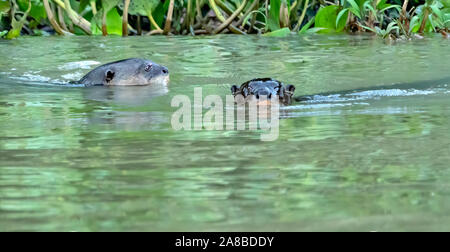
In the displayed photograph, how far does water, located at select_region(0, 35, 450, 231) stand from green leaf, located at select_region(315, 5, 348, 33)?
154 inches

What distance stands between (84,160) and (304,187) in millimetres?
925

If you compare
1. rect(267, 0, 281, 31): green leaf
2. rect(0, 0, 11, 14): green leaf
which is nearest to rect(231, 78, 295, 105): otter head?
rect(267, 0, 281, 31): green leaf

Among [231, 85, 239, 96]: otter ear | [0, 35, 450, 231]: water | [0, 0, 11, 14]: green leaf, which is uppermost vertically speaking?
→ [0, 35, 450, 231]: water

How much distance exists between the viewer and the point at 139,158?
10.9 ft

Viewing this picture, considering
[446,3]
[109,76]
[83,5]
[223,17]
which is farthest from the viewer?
[223,17]

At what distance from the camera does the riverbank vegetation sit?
10047 millimetres

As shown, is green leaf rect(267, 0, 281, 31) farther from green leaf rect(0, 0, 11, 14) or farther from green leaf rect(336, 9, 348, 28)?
green leaf rect(0, 0, 11, 14)

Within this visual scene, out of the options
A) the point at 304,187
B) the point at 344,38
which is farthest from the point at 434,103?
the point at 344,38

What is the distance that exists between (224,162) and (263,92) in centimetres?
206

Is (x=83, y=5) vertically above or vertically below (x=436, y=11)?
below

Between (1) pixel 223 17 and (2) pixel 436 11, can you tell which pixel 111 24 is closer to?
(1) pixel 223 17

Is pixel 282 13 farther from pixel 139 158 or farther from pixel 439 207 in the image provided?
pixel 439 207

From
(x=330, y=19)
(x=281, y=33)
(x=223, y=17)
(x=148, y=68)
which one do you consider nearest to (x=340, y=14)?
(x=330, y=19)

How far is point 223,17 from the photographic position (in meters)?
11.3
